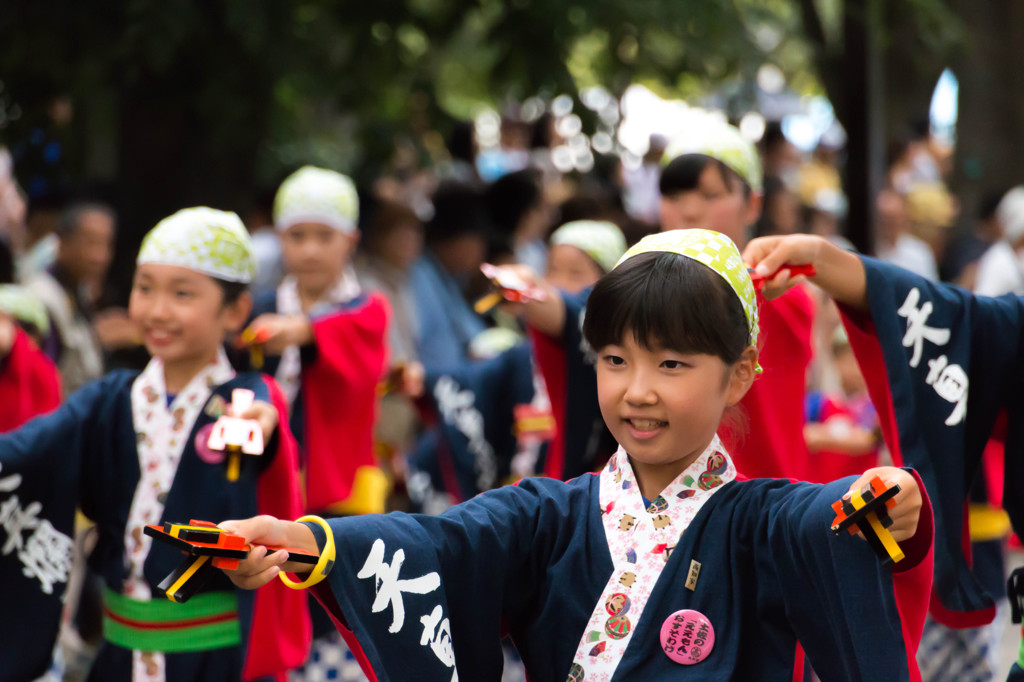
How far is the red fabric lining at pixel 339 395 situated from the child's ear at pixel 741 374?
2561 millimetres

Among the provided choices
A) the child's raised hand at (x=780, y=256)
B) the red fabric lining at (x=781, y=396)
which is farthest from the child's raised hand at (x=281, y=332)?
the child's raised hand at (x=780, y=256)

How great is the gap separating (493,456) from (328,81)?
6.66ft

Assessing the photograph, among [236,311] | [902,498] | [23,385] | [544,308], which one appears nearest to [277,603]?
[236,311]

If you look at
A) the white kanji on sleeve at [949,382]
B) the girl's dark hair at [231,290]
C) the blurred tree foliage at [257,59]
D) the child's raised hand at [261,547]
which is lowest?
the child's raised hand at [261,547]

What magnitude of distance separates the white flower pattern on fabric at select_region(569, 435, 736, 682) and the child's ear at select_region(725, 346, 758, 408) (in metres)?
0.11

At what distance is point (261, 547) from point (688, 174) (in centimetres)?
227

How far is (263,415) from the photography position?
328cm

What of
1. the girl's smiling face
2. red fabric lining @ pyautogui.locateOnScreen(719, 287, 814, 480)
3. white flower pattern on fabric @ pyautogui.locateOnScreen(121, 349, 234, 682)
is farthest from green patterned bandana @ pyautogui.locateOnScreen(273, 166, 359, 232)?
the girl's smiling face

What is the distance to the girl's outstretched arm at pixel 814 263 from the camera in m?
2.90

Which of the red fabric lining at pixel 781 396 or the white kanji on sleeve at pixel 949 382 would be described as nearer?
the white kanji on sleeve at pixel 949 382

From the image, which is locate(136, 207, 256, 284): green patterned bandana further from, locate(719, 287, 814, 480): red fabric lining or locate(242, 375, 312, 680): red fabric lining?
locate(719, 287, 814, 480): red fabric lining

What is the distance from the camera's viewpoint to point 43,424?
3.52 m

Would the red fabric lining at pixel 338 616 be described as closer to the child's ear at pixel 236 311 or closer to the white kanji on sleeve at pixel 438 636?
the white kanji on sleeve at pixel 438 636

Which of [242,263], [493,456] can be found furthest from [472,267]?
[242,263]
